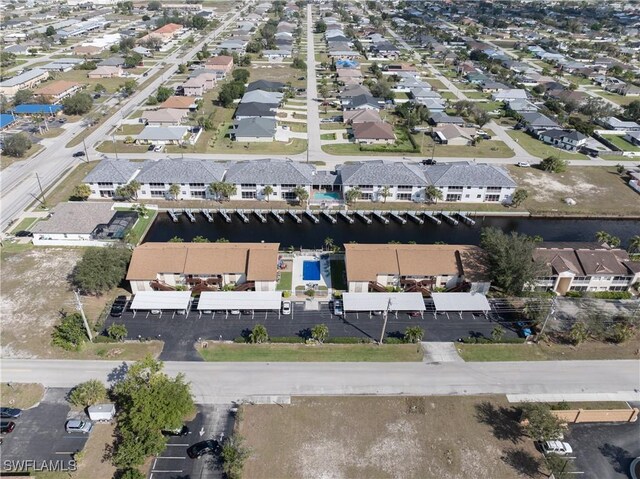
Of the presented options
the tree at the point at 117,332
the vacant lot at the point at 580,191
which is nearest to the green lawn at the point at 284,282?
the tree at the point at 117,332

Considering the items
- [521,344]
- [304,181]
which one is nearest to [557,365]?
[521,344]

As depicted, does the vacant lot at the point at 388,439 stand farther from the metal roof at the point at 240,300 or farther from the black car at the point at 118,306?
the black car at the point at 118,306

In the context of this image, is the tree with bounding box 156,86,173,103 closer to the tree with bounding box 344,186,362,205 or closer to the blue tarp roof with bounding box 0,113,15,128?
the blue tarp roof with bounding box 0,113,15,128

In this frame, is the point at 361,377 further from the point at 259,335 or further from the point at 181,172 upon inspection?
the point at 181,172

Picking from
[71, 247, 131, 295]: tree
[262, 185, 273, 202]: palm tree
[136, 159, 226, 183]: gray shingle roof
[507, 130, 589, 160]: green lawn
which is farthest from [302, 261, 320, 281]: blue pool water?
[507, 130, 589, 160]: green lawn

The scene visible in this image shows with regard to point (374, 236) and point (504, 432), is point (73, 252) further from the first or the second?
point (504, 432)
